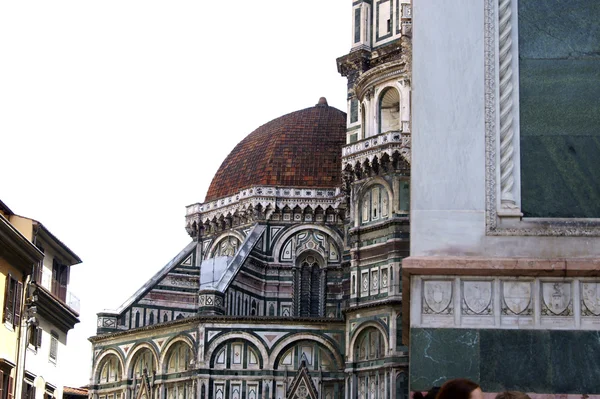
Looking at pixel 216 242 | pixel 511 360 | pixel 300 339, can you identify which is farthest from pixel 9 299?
pixel 216 242

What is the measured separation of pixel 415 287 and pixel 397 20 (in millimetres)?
39493

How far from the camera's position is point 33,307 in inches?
1362

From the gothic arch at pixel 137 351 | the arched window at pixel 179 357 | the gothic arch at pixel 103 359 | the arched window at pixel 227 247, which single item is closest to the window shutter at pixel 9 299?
the arched window at pixel 179 357

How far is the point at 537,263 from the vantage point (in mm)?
14219

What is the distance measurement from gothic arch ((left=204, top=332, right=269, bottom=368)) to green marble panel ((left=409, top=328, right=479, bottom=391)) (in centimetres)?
3608

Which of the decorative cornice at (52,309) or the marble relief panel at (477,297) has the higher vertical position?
the decorative cornice at (52,309)

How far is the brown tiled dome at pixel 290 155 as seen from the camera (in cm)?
5772

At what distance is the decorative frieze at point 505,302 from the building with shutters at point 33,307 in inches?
717

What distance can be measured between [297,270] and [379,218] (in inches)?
325

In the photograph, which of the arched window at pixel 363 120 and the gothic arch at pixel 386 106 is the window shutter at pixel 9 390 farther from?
the arched window at pixel 363 120

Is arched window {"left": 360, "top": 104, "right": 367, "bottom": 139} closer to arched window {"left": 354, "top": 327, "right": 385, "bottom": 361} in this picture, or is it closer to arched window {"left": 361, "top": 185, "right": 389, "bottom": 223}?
arched window {"left": 361, "top": 185, "right": 389, "bottom": 223}

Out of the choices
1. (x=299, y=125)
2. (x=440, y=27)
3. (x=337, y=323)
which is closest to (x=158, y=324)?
(x=337, y=323)

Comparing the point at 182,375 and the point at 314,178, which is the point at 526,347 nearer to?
the point at 182,375

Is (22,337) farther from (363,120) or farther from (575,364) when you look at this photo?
(575,364)
